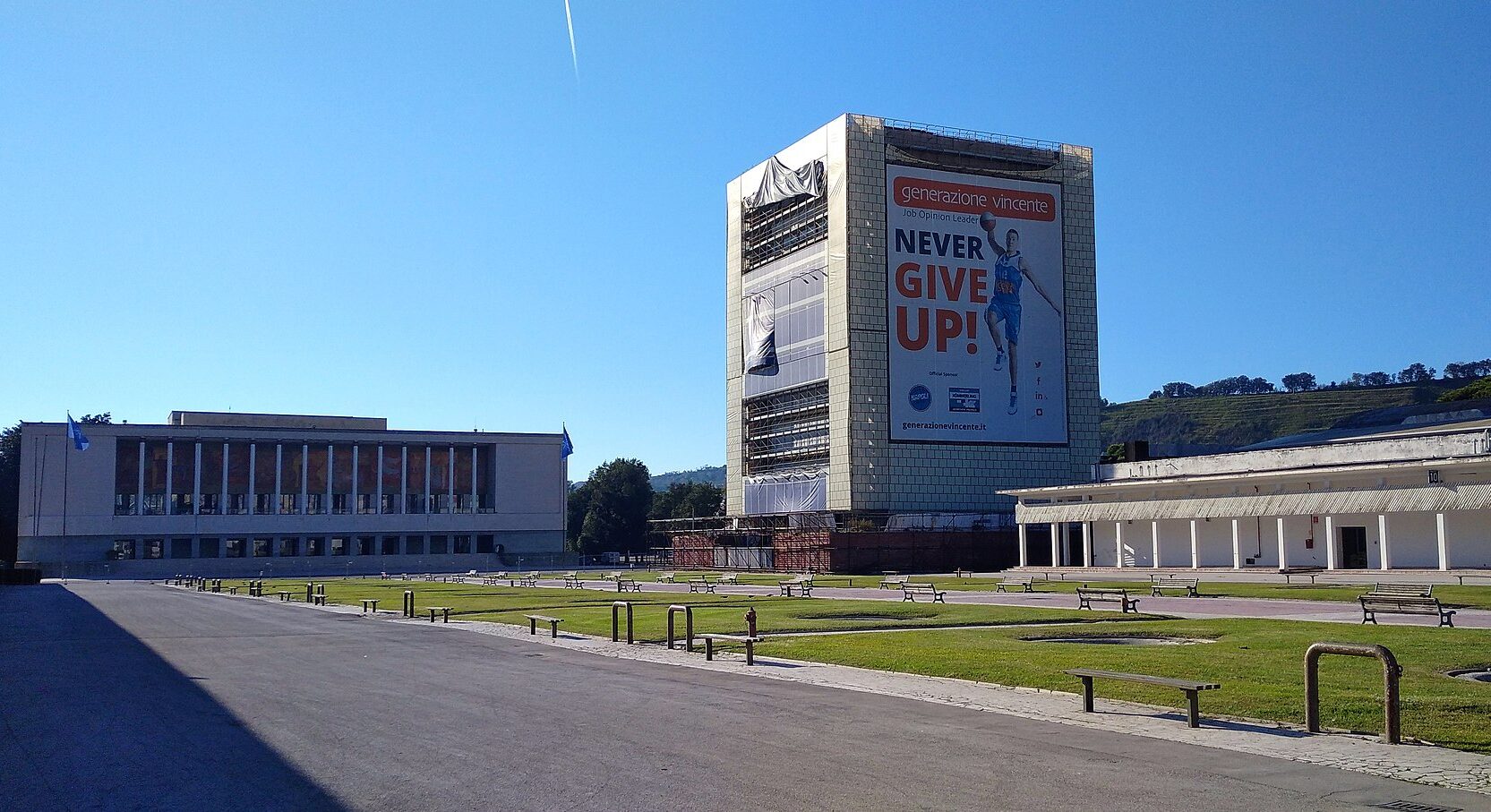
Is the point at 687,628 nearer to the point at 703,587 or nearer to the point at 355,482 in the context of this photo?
the point at 703,587

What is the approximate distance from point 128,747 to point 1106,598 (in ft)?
95.9

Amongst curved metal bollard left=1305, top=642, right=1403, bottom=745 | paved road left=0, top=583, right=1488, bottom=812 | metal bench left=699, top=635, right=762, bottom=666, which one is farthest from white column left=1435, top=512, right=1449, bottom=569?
curved metal bollard left=1305, top=642, right=1403, bottom=745

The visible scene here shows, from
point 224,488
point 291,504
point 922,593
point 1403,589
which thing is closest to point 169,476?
point 224,488

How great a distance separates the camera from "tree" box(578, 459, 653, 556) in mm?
169000

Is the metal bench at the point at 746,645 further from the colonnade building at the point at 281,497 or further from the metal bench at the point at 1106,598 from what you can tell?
the colonnade building at the point at 281,497

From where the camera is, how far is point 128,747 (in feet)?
40.8

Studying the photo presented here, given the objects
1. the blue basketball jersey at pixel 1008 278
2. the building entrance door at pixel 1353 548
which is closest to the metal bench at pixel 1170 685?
the building entrance door at pixel 1353 548

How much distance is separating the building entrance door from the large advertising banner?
4225 cm

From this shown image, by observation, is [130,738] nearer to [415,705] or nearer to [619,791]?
[415,705]

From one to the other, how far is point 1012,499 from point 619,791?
97040 millimetres

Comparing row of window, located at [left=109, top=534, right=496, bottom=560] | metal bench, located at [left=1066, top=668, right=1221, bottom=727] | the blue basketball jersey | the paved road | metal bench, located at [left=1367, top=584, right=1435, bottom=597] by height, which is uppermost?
the blue basketball jersey

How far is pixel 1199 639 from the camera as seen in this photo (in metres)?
23.9

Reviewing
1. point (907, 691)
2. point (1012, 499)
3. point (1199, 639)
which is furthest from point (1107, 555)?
point (907, 691)

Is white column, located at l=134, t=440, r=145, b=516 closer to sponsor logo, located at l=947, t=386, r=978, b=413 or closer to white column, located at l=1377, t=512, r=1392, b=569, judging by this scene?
sponsor logo, located at l=947, t=386, r=978, b=413
